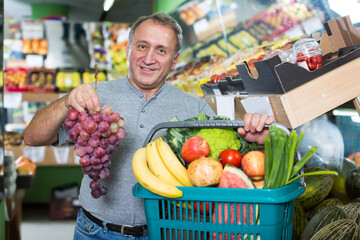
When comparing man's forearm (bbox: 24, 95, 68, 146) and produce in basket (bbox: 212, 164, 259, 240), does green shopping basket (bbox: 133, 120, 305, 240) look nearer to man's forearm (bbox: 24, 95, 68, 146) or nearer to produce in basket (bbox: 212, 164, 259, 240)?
produce in basket (bbox: 212, 164, 259, 240)

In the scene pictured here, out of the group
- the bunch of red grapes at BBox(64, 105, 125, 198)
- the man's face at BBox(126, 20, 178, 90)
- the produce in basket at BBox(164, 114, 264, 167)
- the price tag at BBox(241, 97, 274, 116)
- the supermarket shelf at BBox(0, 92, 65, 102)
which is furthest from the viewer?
the supermarket shelf at BBox(0, 92, 65, 102)

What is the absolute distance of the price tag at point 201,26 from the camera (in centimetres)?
495

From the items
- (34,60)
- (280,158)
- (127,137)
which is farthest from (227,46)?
(280,158)

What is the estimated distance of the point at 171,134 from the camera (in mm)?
1453

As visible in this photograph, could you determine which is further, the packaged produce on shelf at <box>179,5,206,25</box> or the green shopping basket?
the packaged produce on shelf at <box>179,5,206,25</box>

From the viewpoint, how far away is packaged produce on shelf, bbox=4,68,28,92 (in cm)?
551

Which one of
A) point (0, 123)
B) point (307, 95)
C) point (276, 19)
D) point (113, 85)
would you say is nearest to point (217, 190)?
point (307, 95)

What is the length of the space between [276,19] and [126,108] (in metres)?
2.19

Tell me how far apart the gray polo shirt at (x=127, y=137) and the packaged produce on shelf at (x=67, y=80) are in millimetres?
3750

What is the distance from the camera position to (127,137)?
1871mm

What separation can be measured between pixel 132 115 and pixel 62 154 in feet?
12.4

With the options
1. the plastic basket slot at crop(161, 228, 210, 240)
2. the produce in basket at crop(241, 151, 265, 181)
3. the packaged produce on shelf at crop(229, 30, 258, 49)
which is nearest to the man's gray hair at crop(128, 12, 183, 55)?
the produce in basket at crop(241, 151, 265, 181)

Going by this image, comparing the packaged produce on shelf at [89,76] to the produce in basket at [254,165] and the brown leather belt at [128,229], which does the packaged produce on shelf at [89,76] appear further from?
the produce in basket at [254,165]

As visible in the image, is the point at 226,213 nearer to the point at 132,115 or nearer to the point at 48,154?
the point at 132,115
